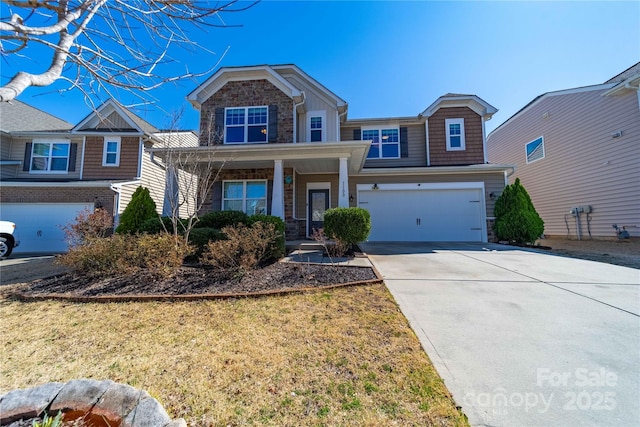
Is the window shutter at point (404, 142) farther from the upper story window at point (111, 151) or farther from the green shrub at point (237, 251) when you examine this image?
the upper story window at point (111, 151)

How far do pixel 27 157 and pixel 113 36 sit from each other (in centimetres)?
1549

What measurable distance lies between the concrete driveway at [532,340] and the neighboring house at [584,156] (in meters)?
7.79

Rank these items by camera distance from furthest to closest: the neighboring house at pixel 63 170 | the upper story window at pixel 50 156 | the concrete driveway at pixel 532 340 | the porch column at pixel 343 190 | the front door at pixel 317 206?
the upper story window at pixel 50 156 < the front door at pixel 317 206 < the neighboring house at pixel 63 170 < the porch column at pixel 343 190 < the concrete driveway at pixel 532 340

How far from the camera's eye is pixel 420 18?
6.20 m

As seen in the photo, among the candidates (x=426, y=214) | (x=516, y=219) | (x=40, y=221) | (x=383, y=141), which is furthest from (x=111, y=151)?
(x=516, y=219)

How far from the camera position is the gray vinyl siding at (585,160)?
1016cm

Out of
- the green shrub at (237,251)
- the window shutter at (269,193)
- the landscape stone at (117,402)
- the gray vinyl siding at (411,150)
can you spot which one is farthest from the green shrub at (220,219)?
the gray vinyl siding at (411,150)

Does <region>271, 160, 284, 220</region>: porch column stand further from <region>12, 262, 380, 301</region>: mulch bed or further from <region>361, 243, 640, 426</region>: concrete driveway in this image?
<region>361, 243, 640, 426</region>: concrete driveway

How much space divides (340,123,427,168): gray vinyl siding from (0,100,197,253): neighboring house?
769 centimetres

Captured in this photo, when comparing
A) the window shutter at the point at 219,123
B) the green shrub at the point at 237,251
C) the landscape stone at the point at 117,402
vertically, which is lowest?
the landscape stone at the point at 117,402

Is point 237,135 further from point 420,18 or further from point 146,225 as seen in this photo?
point 420,18

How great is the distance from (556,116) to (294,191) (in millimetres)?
13724

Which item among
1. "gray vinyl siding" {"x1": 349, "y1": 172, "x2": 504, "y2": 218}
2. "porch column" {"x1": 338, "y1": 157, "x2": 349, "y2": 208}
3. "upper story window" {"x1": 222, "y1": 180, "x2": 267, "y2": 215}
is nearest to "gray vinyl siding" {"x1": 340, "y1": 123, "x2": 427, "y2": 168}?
"gray vinyl siding" {"x1": 349, "y1": 172, "x2": 504, "y2": 218}

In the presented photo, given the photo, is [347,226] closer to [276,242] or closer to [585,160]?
[276,242]
